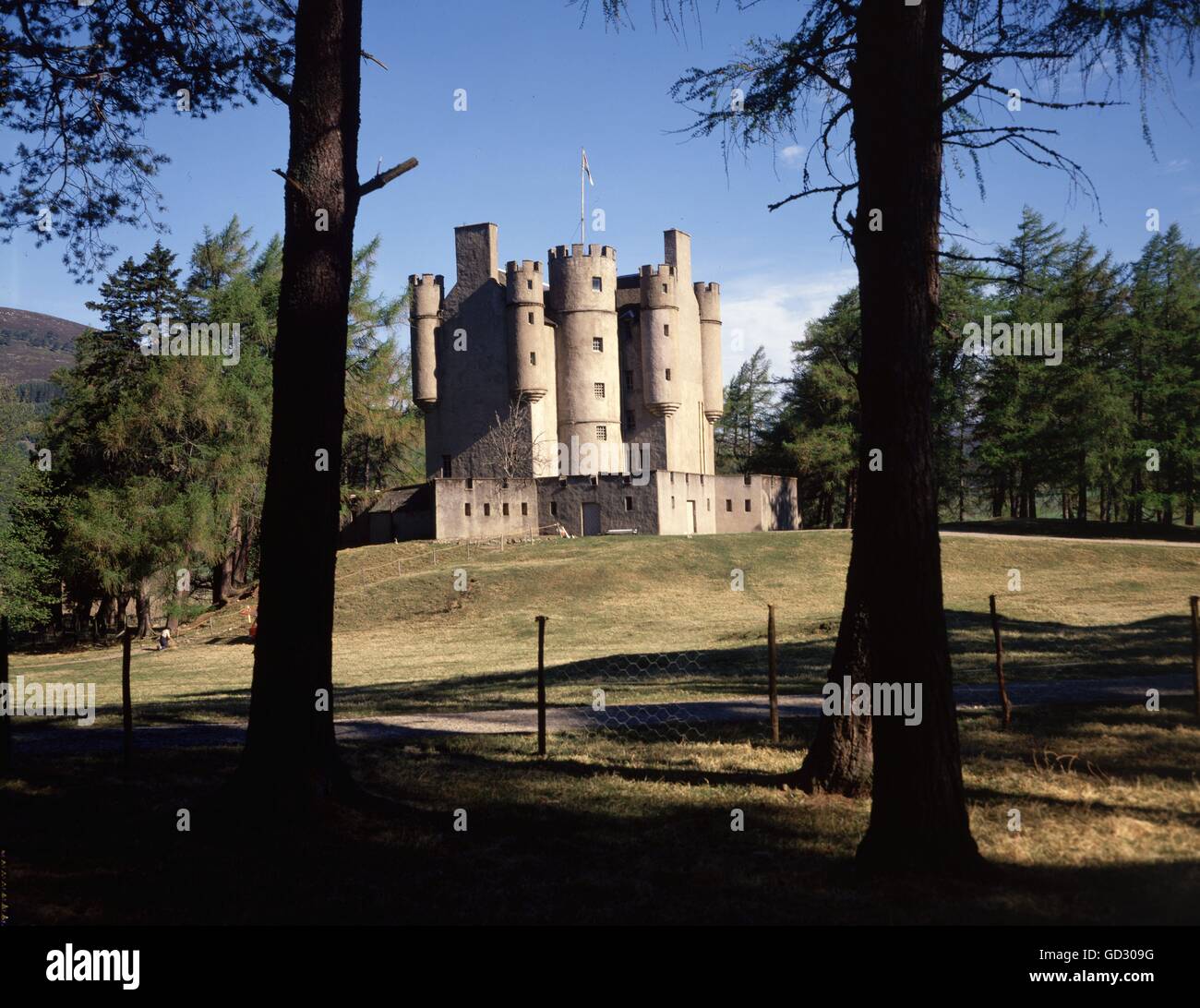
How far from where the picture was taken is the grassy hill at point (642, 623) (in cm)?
1686

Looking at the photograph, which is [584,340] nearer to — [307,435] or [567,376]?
[567,376]

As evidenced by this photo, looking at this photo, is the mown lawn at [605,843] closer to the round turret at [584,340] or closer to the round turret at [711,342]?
the round turret at [584,340]

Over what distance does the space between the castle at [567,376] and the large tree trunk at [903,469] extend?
4642cm

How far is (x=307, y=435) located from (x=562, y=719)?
6035mm

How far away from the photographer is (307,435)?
25.4 ft

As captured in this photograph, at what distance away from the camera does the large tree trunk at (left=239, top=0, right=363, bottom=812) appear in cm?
756

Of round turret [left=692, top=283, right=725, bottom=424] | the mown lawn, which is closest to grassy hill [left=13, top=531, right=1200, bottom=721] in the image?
the mown lawn

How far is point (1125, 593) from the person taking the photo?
31797 mm

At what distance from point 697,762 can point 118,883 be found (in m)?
5.16

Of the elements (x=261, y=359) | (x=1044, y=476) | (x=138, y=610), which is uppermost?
(x=261, y=359)

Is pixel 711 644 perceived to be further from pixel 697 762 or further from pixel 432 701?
pixel 697 762

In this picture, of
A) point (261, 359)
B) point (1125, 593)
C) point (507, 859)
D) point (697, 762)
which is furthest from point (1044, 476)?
point (507, 859)

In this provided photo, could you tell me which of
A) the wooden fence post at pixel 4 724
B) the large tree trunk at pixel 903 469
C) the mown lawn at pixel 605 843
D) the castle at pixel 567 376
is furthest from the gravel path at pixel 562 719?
the castle at pixel 567 376
